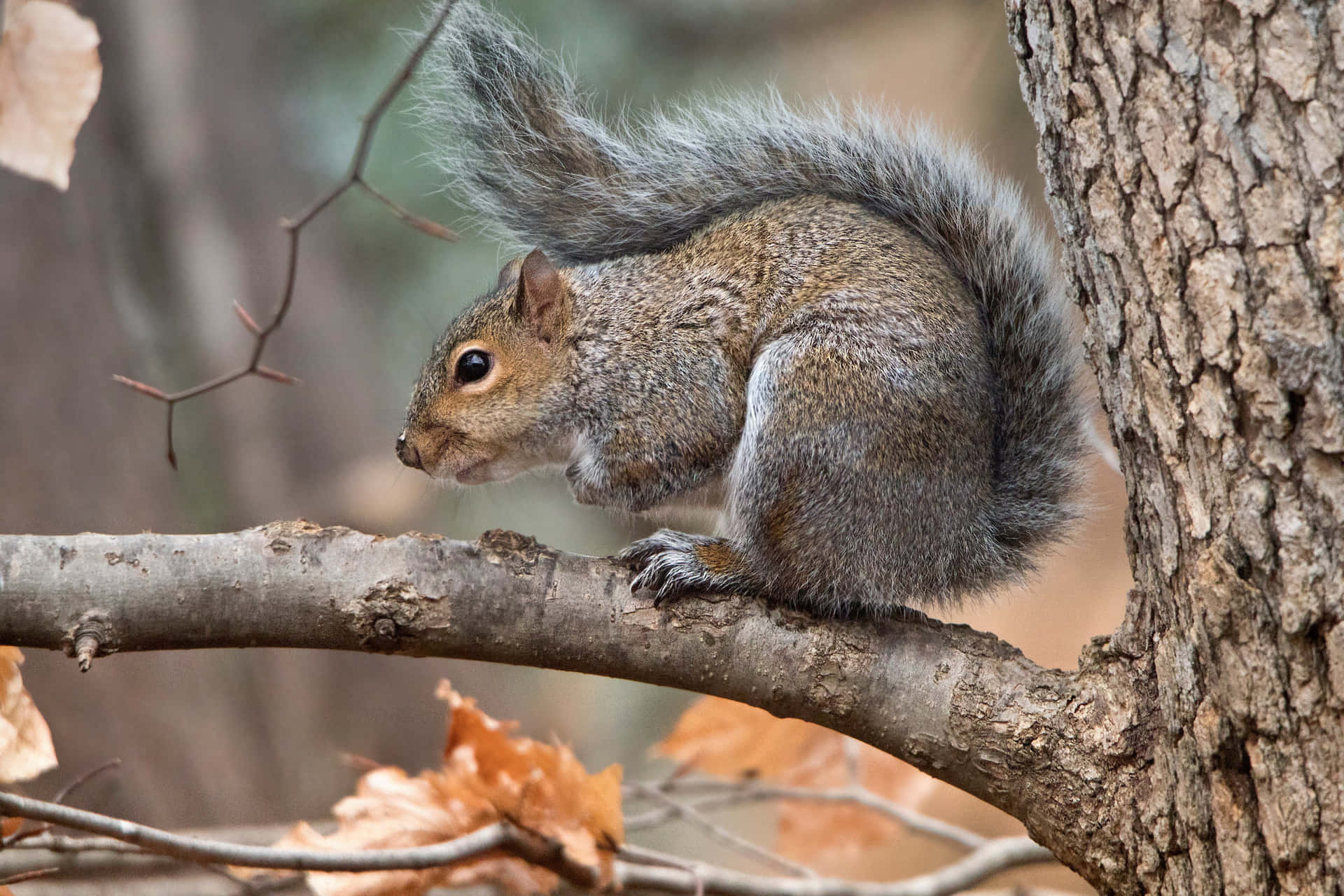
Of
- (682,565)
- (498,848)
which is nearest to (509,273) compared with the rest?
(682,565)

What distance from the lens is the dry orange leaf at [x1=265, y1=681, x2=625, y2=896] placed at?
62.2 inches

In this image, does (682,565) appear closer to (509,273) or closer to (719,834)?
(719,834)

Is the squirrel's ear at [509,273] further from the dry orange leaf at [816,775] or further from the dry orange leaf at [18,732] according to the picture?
the dry orange leaf at [18,732]

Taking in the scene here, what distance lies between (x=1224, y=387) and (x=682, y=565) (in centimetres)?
70

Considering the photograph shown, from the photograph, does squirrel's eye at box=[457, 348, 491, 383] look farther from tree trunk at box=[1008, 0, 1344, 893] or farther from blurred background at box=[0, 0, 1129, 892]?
blurred background at box=[0, 0, 1129, 892]

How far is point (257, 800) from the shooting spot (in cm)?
333

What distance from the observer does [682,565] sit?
1.53m

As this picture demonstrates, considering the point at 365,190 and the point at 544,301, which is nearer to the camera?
the point at 365,190

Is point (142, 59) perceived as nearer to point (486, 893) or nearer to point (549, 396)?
point (549, 396)

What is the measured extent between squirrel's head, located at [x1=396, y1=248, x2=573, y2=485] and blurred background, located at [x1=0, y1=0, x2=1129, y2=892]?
1198 millimetres

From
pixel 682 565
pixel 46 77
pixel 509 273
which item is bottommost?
pixel 46 77

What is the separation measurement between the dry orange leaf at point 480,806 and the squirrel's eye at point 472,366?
570 millimetres

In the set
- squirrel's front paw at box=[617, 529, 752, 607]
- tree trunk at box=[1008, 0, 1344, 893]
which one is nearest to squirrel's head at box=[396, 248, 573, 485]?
squirrel's front paw at box=[617, 529, 752, 607]

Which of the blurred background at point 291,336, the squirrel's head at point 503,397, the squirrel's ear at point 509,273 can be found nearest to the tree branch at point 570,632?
the squirrel's head at point 503,397
